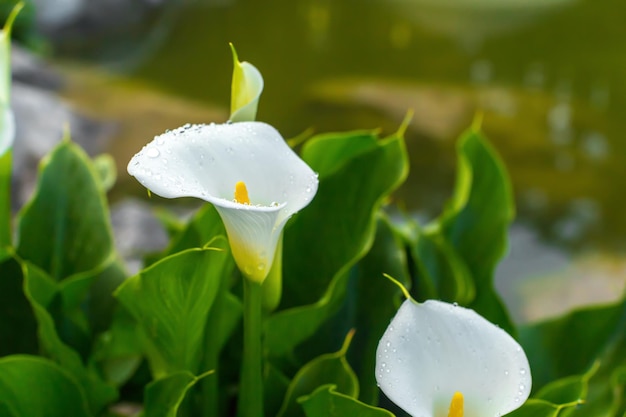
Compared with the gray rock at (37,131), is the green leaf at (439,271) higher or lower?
higher

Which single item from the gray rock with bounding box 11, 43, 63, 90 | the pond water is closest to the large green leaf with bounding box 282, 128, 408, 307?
the pond water

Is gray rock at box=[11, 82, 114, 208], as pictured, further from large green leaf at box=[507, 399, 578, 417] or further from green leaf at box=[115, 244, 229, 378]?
large green leaf at box=[507, 399, 578, 417]

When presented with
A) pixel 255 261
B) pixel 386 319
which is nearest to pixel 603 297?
pixel 386 319

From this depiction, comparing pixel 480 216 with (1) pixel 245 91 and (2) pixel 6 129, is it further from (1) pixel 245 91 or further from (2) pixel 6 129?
(2) pixel 6 129

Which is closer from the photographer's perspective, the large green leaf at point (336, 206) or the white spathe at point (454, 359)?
the white spathe at point (454, 359)

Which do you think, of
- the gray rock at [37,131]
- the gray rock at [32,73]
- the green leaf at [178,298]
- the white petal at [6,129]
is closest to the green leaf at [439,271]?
the green leaf at [178,298]

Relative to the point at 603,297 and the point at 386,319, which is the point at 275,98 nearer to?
the point at 603,297

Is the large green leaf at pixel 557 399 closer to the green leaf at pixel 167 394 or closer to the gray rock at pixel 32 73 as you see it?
the green leaf at pixel 167 394
